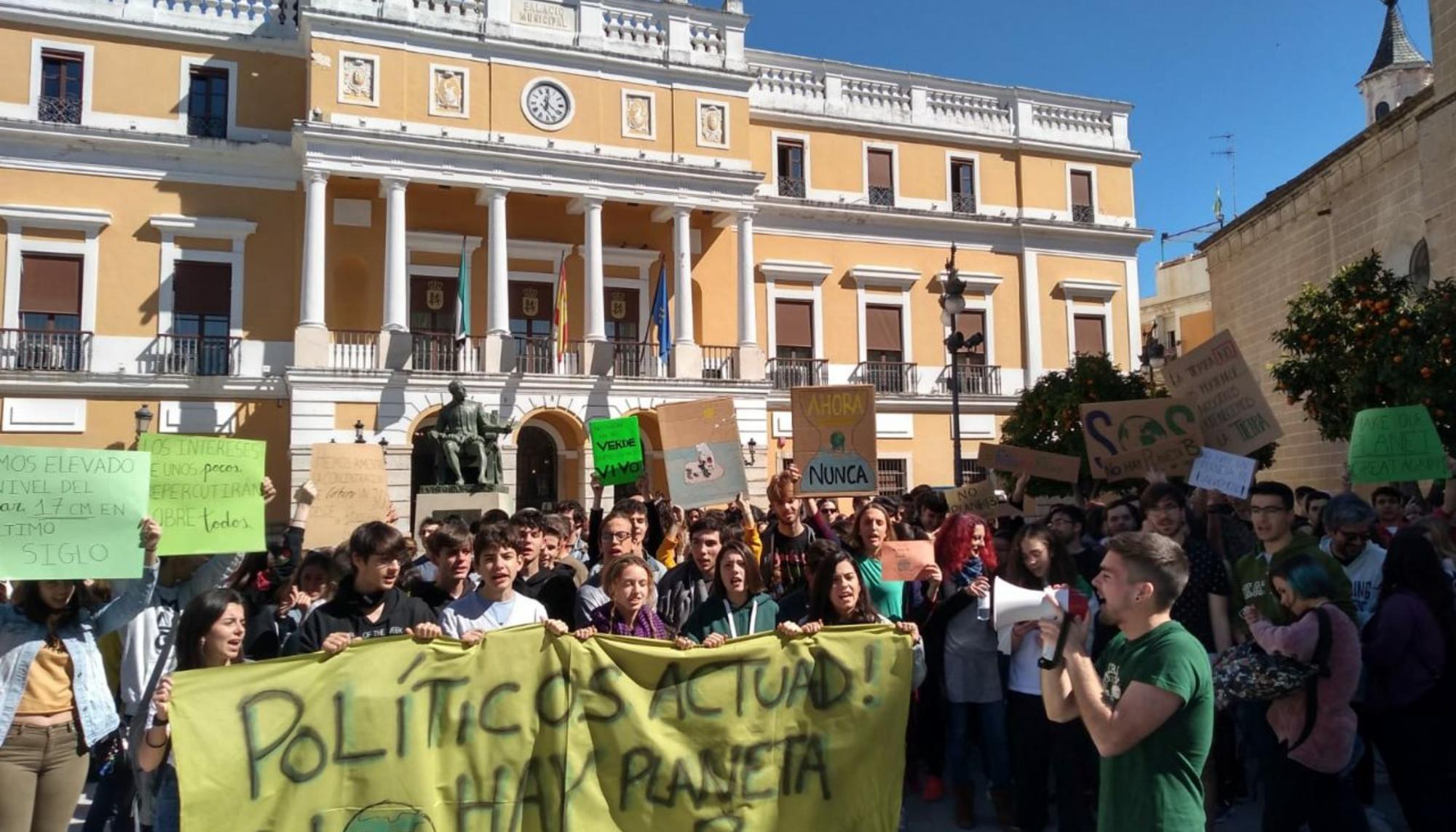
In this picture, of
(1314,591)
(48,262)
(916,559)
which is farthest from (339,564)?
(48,262)

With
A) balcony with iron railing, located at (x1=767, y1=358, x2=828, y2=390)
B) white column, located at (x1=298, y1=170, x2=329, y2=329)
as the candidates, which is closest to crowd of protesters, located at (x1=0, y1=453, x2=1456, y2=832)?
white column, located at (x1=298, y1=170, x2=329, y2=329)

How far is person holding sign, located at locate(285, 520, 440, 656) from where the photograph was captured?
4.65m

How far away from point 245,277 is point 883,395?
49.2ft

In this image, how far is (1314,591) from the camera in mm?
4281

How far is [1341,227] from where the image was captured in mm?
19031

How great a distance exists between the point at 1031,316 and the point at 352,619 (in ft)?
86.2

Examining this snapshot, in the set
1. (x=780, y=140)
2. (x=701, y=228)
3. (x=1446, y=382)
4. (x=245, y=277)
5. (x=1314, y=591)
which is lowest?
(x=1314, y=591)

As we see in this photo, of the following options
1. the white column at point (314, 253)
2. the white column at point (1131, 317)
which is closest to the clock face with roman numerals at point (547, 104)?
the white column at point (314, 253)

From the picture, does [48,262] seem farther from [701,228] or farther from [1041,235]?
[1041,235]

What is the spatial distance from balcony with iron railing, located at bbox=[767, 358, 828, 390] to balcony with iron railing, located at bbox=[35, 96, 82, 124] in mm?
15777

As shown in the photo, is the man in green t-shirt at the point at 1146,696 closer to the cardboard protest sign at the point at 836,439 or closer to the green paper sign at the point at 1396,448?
the green paper sign at the point at 1396,448

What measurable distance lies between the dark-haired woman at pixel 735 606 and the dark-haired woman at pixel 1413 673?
282 cm

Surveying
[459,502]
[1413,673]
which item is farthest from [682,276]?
[1413,673]

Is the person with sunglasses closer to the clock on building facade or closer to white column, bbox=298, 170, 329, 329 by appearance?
white column, bbox=298, 170, 329, 329
